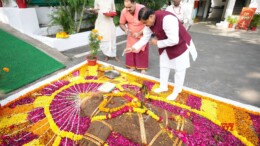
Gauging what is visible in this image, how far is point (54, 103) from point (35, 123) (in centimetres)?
50

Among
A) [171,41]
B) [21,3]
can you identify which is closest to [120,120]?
[171,41]

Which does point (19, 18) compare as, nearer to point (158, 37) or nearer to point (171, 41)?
point (158, 37)

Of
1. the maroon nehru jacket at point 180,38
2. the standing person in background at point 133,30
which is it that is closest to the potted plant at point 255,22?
the standing person in background at point 133,30

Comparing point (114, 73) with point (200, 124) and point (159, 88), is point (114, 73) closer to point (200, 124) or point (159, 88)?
point (159, 88)

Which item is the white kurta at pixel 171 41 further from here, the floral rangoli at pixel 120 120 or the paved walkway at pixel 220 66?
the paved walkway at pixel 220 66

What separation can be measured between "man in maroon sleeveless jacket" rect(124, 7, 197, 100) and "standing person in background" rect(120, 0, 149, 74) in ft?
2.81

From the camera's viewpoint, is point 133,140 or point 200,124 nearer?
point 133,140

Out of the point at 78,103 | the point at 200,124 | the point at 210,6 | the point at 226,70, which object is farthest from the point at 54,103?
the point at 210,6

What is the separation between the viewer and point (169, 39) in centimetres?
268

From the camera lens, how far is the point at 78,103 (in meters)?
2.94

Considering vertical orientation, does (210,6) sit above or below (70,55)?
above

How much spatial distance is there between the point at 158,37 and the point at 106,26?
2289mm

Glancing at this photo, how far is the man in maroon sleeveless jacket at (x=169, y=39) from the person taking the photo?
2.62 metres

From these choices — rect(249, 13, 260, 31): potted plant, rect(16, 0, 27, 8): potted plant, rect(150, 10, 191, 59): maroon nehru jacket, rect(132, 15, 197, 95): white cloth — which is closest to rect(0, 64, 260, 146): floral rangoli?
rect(132, 15, 197, 95): white cloth
